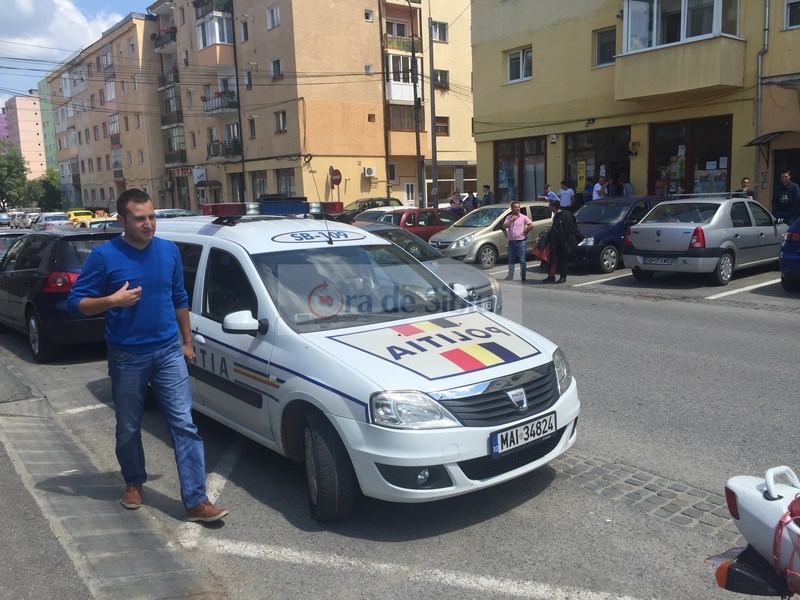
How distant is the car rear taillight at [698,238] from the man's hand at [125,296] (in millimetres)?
11082

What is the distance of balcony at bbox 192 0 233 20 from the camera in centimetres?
4203

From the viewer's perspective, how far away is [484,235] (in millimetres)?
17156

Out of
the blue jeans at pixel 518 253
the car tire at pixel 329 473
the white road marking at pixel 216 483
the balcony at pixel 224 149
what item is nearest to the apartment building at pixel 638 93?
the blue jeans at pixel 518 253

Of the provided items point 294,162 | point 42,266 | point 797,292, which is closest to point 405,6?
point 294,162

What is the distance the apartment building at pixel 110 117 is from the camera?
53844 millimetres

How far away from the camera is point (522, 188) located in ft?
83.1

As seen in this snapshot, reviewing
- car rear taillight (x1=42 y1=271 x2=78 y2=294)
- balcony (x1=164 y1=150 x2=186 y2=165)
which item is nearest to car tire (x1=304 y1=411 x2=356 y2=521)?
car rear taillight (x1=42 y1=271 x2=78 y2=294)

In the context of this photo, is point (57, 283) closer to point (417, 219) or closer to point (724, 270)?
point (724, 270)

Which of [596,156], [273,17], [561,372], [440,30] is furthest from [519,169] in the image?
[561,372]

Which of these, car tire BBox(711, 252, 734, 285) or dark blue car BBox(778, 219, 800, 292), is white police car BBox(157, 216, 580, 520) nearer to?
dark blue car BBox(778, 219, 800, 292)

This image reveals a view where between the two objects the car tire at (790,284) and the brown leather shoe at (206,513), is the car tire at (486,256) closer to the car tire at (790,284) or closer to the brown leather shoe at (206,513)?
the car tire at (790,284)

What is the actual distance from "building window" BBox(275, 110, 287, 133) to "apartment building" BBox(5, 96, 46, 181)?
11980 cm

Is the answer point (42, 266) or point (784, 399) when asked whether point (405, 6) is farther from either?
point (784, 399)

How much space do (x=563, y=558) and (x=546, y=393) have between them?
948mm
